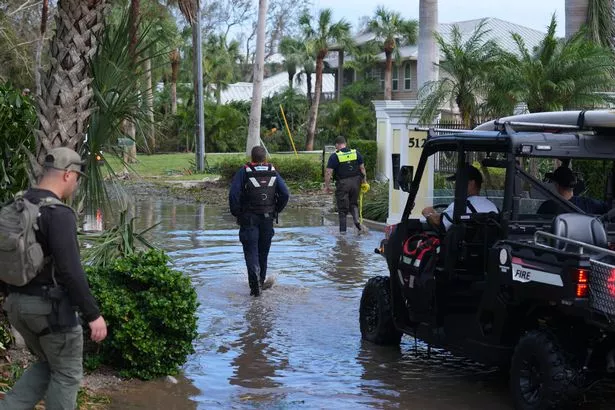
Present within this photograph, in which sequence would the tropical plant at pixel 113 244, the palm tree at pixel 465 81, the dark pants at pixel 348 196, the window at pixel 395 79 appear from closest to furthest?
the tropical plant at pixel 113 244 → the dark pants at pixel 348 196 → the palm tree at pixel 465 81 → the window at pixel 395 79

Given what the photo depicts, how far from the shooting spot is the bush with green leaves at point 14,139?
7.64 meters

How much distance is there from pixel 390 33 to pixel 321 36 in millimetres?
4885

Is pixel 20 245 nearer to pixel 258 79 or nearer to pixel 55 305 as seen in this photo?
pixel 55 305

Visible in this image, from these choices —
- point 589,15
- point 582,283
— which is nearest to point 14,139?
point 582,283

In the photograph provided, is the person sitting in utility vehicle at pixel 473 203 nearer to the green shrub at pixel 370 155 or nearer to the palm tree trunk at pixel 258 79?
the green shrub at pixel 370 155

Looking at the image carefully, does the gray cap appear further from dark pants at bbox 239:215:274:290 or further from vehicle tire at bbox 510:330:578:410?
dark pants at bbox 239:215:274:290

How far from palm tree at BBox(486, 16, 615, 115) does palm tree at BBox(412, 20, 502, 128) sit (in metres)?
1.14

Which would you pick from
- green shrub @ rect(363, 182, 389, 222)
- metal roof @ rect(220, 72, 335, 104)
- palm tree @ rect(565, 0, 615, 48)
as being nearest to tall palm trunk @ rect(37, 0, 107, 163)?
green shrub @ rect(363, 182, 389, 222)

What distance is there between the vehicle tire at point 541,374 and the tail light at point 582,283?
54 centimetres

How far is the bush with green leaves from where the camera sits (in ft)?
25.1

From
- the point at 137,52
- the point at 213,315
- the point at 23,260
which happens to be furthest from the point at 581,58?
the point at 23,260

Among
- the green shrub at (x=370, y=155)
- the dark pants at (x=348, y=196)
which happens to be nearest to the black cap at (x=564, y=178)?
the dark pants at (x=348, y=196)

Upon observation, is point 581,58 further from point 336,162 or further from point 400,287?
point 400,287

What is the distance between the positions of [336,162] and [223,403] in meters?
10.7
